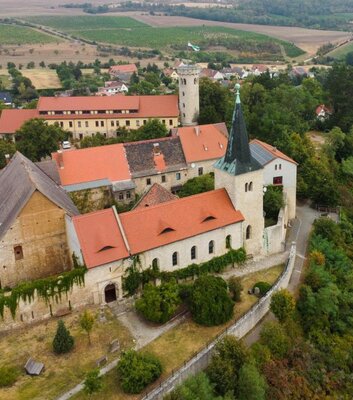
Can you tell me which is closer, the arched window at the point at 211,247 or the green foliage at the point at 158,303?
the green foliage at the point at 158,303

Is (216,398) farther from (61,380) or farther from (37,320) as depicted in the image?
(37,320)

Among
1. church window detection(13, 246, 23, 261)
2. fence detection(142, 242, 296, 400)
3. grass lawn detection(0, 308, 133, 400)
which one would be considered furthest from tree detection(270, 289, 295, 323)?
church window detection(13, 246, 23, 261)

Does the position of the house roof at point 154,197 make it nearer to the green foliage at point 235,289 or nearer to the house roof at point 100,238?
the house roof at point 100,238

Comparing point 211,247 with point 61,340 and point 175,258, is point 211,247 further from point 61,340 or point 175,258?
point 61,340

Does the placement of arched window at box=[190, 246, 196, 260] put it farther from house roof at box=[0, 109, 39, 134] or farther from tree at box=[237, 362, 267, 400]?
house roof at box=[0, 109, 39, 134]

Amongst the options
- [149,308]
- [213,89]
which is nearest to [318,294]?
[149,308]

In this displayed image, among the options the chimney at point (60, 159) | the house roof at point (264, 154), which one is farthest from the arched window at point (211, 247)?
the chimney at point (60, 159)
